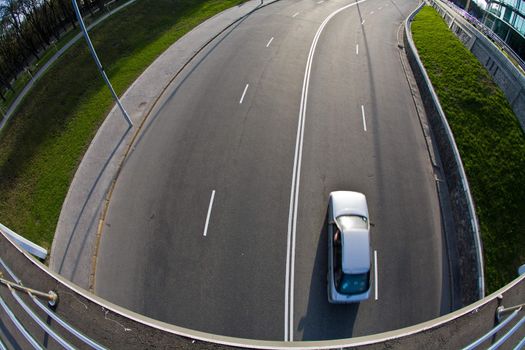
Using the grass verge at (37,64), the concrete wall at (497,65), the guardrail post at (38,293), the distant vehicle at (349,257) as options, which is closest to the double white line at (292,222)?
the distant vehicle at (349,257)

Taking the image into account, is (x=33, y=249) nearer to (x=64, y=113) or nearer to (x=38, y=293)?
(x=38, y=293)

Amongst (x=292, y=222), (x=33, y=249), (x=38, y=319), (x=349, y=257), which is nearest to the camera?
(x=38, y=319)

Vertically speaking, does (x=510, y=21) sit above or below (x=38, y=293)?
below

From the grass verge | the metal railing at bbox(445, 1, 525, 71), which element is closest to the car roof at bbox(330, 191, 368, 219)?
the metal railing at bbox(445, 1, 525, 71)

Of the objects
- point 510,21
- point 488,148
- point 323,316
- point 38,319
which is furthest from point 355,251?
point 510,21

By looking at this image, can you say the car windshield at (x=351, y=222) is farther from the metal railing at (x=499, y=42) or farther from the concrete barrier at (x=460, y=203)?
the metal railing at (x=499, y=42)

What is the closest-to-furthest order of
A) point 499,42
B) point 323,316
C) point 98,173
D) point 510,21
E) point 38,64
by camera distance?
point 323,316 < point 98,173 < point 499,42 < point 38,64 < point 510,21

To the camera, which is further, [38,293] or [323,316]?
[323,316]
